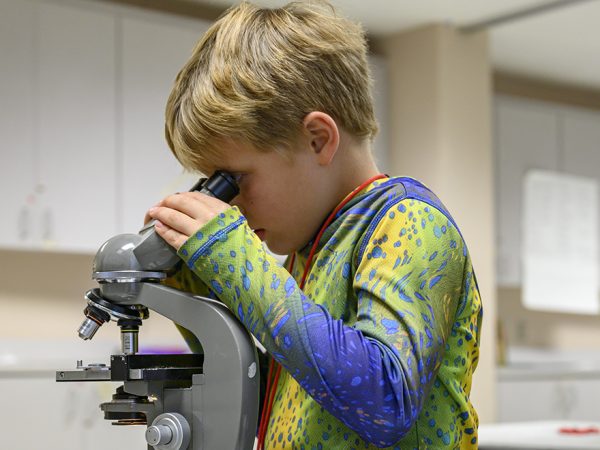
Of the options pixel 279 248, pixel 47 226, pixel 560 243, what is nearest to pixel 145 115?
pixel 47 226

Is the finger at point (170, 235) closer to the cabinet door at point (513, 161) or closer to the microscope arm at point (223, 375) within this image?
the microscope arm at point (223, 375)

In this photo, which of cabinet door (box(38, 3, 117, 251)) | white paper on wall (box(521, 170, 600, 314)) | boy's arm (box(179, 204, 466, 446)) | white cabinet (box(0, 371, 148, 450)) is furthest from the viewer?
white paper on wall (box(521, 170, 600, 314))

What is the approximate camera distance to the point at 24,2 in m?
4.41

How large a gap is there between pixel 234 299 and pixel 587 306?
6204 millimetres

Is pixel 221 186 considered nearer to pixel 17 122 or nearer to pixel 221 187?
pixel 221 187

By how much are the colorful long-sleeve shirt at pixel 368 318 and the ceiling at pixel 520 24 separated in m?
3.60

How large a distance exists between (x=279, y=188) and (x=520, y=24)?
4619 millimetres

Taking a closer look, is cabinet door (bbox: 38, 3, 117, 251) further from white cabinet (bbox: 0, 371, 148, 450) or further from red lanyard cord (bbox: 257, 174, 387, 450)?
red lanyard cord (bbox: 257, 174, 387, 450)

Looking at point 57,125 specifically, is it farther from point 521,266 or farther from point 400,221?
point 400,221

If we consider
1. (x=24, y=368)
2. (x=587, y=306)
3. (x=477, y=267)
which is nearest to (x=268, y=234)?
(x=24, y=368)

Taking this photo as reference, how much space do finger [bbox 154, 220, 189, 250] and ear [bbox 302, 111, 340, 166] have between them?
191 mm

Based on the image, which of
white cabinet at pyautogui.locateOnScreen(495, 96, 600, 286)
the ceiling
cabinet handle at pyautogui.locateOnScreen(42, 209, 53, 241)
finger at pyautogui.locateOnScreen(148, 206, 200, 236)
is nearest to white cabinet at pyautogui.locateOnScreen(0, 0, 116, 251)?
cabinet handle at pyautogui.locateOnScreen(42, 209, 53, 241)

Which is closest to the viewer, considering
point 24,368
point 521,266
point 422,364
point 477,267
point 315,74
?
point 422,364

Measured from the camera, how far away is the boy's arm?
963 mm
